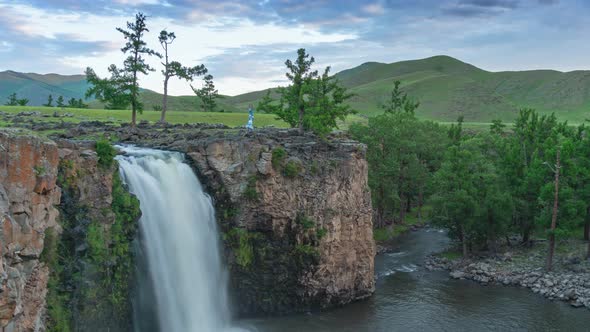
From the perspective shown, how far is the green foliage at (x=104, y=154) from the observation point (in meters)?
27.2

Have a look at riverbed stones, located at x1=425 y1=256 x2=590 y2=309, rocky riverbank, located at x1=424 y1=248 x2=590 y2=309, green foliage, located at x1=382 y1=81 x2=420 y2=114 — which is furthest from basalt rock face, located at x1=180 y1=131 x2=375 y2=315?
green foliage, located at x1=382 y1=81 x2=420 y2=114

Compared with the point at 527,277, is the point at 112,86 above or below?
above

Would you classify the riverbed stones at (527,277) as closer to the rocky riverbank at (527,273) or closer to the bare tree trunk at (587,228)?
the rocky riverbank at (527,273)

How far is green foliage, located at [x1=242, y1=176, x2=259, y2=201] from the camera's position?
34.8 m

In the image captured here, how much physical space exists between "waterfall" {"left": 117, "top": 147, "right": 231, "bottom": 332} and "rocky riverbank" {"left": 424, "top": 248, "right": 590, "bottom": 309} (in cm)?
2397

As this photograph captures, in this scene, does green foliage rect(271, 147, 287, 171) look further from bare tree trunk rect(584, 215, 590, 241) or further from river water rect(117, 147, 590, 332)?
bare tree trunk rect(584, 215, 590, 241)

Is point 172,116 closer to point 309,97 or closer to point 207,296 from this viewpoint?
point 309,97

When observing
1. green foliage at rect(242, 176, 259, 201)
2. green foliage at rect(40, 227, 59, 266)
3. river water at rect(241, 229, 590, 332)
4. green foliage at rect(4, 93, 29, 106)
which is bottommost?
river water at rect(241, 229, 590, 332)

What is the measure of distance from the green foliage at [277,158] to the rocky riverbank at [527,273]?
20889mm

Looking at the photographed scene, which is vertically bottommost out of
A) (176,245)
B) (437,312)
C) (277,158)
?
(437,312)

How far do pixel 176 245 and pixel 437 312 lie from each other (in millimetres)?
19902

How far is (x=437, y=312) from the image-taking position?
36.5 meters

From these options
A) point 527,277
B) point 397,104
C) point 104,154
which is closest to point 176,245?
point 104,154

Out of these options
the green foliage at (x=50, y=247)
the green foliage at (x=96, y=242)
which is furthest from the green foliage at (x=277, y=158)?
the green foliage at (x=50, y=247)
